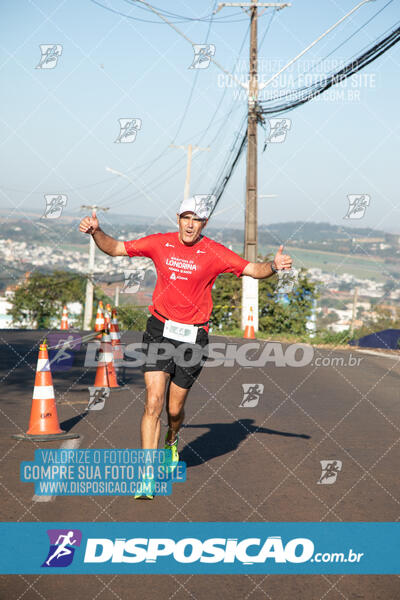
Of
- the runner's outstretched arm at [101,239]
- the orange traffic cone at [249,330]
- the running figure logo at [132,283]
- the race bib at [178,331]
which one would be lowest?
the orange traffic cone at [249,330]

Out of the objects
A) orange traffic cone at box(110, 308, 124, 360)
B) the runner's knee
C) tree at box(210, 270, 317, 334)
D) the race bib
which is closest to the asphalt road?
the runner's knee

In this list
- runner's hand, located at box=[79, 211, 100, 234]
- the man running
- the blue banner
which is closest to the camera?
the blue banner

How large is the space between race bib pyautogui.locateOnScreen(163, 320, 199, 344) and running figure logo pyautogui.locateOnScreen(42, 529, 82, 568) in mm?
1907

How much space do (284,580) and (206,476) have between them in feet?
7.85

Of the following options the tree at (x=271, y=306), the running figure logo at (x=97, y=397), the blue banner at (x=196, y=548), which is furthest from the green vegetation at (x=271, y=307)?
the blue banner at (x=196, y=548)

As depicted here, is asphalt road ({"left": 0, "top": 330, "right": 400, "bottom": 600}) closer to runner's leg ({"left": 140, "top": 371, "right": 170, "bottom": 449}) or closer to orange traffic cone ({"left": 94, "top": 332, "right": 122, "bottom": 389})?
orange traffic cone ({"left": 94, "top": 332, "right": 122, "bottom": 389})

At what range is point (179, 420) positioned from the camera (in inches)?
283

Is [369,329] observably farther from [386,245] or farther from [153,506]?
[153,506]

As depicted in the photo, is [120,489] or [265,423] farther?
[265,423]

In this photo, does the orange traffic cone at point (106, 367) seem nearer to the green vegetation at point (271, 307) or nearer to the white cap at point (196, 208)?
the white cap at point (196, 208)

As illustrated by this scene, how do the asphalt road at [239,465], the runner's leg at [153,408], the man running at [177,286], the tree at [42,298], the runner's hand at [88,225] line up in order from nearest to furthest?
the asphalt road at [239,465]
the runner's leg at [153,408]
the man running at [177,286]
the runner's hand at [88,225]
the tree at [42,298]

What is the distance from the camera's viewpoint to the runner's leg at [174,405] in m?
7.05

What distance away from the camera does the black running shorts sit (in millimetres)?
6812

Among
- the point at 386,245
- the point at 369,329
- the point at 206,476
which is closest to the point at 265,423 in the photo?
the point at 206,476
